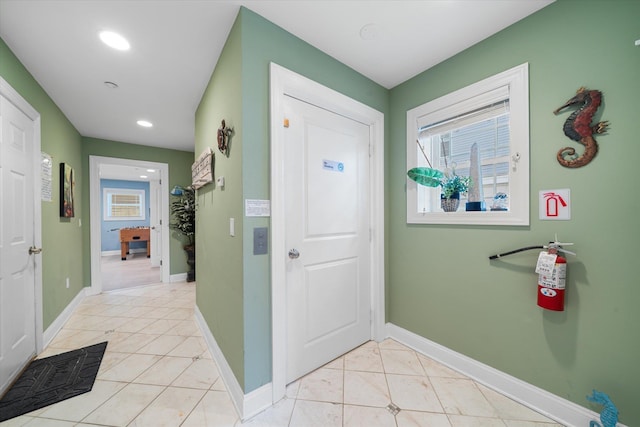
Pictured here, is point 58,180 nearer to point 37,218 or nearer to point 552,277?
point 37,218

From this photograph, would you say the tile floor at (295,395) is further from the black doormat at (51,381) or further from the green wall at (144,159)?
the green wall at (144,159)

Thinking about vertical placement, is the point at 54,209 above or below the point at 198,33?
below

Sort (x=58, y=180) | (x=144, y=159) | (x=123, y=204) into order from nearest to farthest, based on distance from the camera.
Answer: (x=58, y=180)
(x=144, y=159)
(x=123, y=204)

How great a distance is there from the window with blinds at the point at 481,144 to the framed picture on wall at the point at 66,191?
12.6 ft

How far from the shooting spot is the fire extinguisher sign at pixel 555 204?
54.2 inches

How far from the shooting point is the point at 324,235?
1893mm

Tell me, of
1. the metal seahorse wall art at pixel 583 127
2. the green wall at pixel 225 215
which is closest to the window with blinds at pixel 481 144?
the metal seahorse wall art at pixel 583 127

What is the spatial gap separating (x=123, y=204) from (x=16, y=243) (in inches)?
279

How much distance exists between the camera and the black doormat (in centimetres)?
155

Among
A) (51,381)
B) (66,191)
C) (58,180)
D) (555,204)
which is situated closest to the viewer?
(555,204)

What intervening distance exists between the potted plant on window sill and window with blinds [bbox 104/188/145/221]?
9.05 metres

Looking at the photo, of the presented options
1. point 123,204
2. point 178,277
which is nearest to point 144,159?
point 178,277

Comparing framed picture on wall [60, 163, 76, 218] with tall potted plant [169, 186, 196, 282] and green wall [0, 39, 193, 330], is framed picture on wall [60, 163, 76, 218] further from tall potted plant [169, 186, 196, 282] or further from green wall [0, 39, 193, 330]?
tall potted plant [169, 186, 196, 282]

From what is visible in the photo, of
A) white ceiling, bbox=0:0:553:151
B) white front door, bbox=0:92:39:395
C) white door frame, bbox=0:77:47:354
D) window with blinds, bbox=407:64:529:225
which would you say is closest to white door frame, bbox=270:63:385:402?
white ceiling, bbox=0:0:553:151
